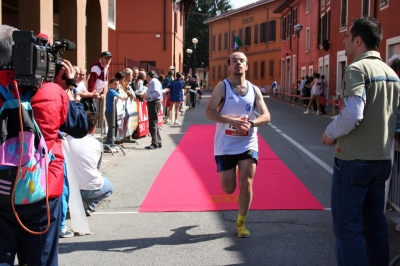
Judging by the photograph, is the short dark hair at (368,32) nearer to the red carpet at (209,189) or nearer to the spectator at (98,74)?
the red carpet at (209,189)

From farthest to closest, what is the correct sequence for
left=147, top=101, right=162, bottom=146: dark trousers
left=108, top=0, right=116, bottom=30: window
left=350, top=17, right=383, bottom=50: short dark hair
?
left=108, top=0, right=116, bottom=30: window, left=147, top=101, right=162, bottom=146: dark trousers, left=350, top=17, right=383, bottom=50: short dark hair

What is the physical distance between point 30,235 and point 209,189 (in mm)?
5502

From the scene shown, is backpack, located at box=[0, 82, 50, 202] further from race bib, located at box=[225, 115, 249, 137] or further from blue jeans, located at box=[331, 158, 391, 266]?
race bib, located at box=[225, 115, 249, 137]

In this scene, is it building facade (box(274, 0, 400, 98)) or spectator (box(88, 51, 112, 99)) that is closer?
spectator (box(88, 51, 112, 99))

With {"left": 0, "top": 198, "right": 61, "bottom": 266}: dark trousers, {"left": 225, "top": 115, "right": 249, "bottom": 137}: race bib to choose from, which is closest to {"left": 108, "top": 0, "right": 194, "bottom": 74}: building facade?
{"left": 225, "top": 115, "right": 249, "bottom": 137}: race bib

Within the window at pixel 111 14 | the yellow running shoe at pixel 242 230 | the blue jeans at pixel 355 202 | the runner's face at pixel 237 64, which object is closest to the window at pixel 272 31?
the window at pixel 111 14

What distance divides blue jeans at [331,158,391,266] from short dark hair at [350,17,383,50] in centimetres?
81

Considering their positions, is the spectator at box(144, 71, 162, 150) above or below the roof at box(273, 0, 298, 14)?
below

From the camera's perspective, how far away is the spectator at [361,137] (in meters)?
3.96

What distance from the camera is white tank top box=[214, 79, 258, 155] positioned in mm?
5965

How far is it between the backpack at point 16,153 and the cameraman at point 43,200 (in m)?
0.06

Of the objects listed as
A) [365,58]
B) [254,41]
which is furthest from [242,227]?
[254,41]

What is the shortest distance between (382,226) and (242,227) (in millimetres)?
2039

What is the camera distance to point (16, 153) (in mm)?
3260
